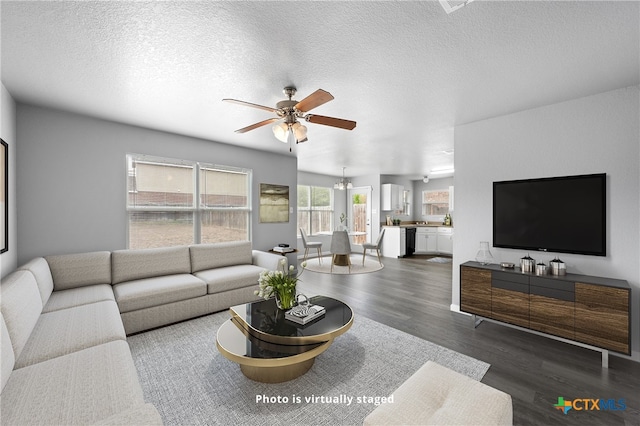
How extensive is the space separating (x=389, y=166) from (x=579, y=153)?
4.24 meters

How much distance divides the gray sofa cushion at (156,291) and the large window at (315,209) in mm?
4871

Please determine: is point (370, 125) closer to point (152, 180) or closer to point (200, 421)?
point (152, 180)

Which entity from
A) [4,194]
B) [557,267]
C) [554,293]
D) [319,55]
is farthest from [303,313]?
[4,194]

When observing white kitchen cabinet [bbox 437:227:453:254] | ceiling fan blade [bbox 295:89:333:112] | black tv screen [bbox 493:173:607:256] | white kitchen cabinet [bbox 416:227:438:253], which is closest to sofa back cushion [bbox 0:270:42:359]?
ceiling fan blade [bbox 295:89:333:112]

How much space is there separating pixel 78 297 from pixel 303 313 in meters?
2.30

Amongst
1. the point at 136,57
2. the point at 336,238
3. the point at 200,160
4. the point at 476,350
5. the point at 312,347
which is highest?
the point at 136,57

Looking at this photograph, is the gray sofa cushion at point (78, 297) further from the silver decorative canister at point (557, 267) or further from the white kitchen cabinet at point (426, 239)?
the white kitchen cabinet at point (426, 239)

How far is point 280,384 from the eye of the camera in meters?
2.07

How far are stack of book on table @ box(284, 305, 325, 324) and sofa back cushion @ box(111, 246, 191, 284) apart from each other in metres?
2.09

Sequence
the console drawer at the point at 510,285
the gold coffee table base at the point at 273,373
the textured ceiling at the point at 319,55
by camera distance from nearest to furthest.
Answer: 1. the textured ceiling at the point at 319,55
2. the gold coffee table base at the point at 273,373
3. the console drawer at the point at 510,285

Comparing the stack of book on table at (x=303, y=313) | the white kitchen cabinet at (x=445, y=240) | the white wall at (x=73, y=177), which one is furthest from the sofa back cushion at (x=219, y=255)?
the white kitchen cabinet at (x=445, y=240)

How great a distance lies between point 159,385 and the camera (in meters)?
2.07

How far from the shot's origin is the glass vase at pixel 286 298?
248 cm

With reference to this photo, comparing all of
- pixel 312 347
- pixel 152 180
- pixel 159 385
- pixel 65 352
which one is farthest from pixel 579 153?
pixel 152 180
